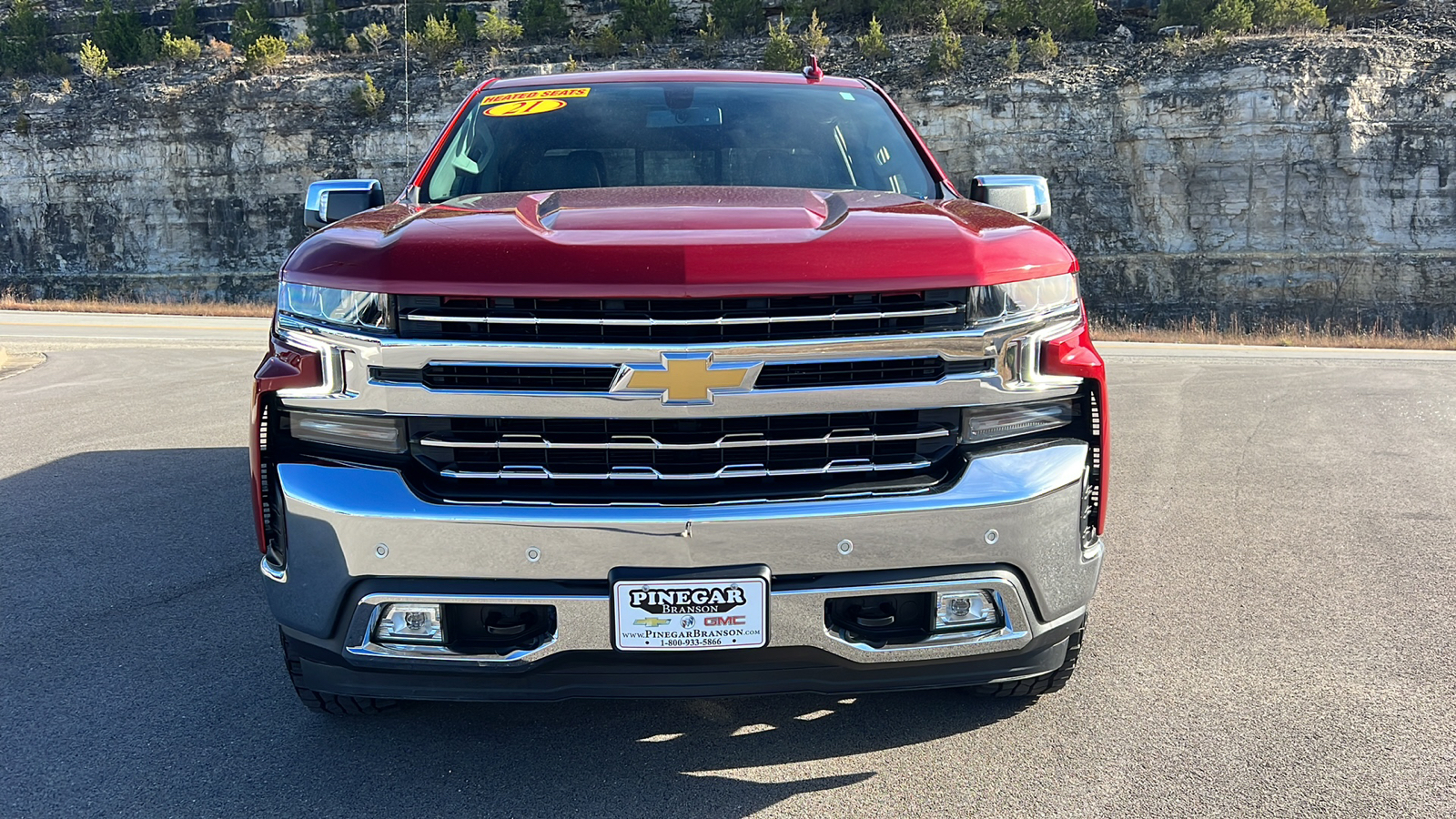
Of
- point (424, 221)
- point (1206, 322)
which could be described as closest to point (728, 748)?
point (424, 221)

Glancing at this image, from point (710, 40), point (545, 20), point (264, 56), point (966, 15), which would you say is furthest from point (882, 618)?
point (264, 56)

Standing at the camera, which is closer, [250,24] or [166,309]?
[166,309]

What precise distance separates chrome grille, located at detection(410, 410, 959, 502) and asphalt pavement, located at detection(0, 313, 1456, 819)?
83 cm

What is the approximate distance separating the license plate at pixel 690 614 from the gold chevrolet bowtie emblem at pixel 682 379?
16.8 inches

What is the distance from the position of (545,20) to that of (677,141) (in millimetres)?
33361

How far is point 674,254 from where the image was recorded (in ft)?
8.23

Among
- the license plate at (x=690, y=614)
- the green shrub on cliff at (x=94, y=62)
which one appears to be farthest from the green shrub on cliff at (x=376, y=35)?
the license plate at (x=690, y=614)

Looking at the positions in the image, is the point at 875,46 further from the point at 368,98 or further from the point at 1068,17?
the point at 368,98

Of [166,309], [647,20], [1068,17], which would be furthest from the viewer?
[647,20]

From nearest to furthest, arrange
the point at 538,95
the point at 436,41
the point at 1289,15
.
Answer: the point at 538,95 < the point at 1289,15 < the point at 436,41

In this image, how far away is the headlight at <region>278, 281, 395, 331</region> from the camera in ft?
8.34

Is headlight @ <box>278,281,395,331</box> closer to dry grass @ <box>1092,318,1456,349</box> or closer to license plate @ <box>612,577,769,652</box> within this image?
license plate @ <box>612,577,769,652</box>

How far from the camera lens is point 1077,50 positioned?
30250 mm

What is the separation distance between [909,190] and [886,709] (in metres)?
1.80
